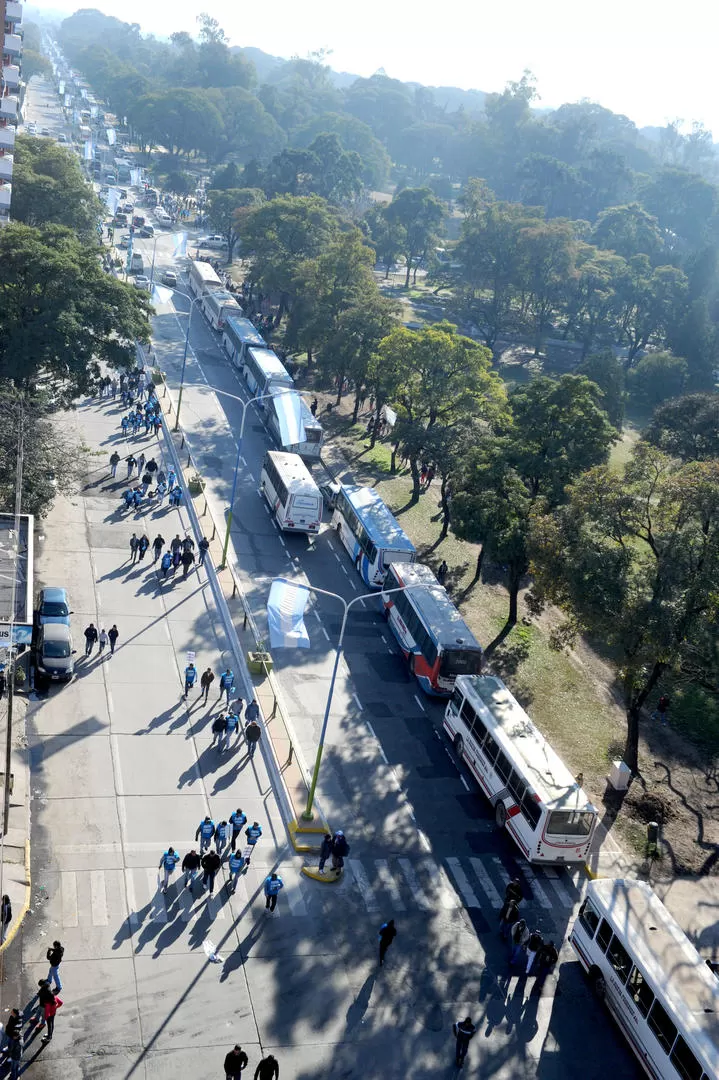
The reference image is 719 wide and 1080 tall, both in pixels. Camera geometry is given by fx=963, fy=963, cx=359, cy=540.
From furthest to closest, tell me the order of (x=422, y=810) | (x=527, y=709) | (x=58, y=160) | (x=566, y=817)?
(x=58, y=160) < (x=527, y=709) < (x=422, y=810) < (x=566, y=817)

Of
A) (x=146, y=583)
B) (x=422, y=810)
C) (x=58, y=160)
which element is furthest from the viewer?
(x=58, y=160)

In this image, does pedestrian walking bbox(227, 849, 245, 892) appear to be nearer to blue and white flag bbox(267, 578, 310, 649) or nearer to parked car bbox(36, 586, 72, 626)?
blue and white flag bbox(267, 578, 310, 649)

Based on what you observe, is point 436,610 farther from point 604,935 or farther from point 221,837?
point 604,935

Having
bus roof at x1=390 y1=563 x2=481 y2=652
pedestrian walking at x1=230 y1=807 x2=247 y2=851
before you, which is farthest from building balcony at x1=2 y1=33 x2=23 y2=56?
pedestrian walking at x1=230 y1=807 x2=247 y2=851

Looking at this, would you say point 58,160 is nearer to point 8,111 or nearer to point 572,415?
point 8,111

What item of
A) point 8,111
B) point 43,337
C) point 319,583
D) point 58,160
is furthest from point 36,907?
point 58,160

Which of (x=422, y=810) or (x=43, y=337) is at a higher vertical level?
(x=43, y=337)

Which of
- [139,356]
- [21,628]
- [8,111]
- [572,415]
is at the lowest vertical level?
[139,356]

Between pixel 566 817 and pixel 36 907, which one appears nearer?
pixel 36 907
